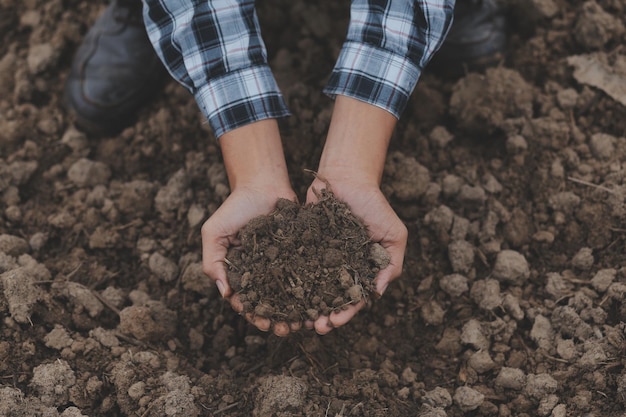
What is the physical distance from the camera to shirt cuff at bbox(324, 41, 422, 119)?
6.19 feet

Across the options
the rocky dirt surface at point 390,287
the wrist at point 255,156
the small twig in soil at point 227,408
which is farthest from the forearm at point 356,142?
the small twig in soil at point 227,408

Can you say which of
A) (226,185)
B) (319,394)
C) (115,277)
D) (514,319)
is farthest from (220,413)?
(514,319)

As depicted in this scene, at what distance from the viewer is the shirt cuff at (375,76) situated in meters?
1.89

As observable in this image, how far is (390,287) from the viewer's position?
2088mm

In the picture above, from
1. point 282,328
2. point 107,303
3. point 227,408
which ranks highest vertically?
point 282,328

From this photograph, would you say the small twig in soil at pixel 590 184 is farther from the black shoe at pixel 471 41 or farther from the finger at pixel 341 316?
the finger at pixel 341 316

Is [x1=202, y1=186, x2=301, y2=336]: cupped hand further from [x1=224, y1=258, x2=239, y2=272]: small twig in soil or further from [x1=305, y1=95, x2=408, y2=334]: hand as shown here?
[x1=305, y1=95, x2=408, y2=334]: hand

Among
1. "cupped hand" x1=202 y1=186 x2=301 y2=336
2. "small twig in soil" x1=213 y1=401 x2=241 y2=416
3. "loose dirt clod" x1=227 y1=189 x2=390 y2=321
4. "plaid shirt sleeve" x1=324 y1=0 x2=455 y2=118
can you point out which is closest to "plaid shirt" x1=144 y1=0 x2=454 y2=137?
"plaid shirt sleeve" x1=324 y1=0 x2=455 y2=118

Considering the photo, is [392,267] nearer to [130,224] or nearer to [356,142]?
[356,142]

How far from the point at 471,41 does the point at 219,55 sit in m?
1.11

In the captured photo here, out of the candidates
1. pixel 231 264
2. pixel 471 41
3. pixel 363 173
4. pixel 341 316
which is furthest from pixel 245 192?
pixel 471 41

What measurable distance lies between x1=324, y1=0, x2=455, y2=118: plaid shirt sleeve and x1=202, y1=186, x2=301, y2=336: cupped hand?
1.29 feet

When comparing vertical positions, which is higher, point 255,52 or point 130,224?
point 255,52

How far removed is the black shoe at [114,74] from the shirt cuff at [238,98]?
694 millimetres
